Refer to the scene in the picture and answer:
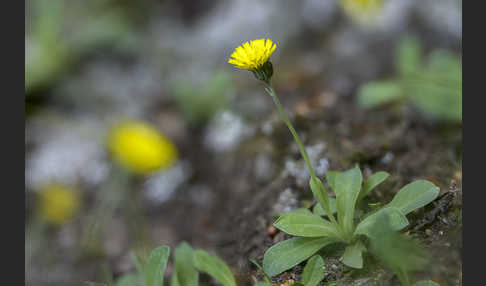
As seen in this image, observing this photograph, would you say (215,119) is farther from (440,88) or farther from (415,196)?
(415,196)

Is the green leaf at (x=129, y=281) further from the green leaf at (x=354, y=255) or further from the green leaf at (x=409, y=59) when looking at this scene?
the green leaf at (x=409, y=59)

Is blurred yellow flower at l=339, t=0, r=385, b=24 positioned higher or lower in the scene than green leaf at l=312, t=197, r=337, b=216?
higher

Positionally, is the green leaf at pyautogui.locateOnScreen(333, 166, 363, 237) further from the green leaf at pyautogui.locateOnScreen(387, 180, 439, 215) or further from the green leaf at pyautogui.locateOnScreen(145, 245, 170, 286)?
the green leaf at pyautogui.locateOnScreen(145, 245, 170, 286)

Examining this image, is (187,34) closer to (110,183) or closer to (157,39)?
(157,39)

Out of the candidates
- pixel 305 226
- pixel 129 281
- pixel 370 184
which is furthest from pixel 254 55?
pixel 129 281

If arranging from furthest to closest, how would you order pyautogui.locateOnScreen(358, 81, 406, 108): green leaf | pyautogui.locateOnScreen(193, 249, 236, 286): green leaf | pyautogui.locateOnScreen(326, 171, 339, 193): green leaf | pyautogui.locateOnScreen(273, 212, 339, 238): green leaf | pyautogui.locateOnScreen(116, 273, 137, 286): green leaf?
pyautogui.locateOnScreen(358, 81, 406, 108): green leaf
pyautogui.locateOnScreen(116, 273, 137, 286): green leaf
pyautogui.locateOnScreen(326, 171, 339, 193): green leaf
pyautogui.locateOnScreen(193, 249, 236, 286): green leaf
pyautogui.locateOnScreen(273, 212, 339, 238): green leaf

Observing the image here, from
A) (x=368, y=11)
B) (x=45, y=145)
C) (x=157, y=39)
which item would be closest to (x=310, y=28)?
(x=368, y=11)

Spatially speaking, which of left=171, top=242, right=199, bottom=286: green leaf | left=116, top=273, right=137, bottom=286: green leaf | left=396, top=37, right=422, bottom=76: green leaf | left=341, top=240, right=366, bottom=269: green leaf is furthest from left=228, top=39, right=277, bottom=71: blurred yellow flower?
left=396, top=37, right=422, bottom=76: green leaf
